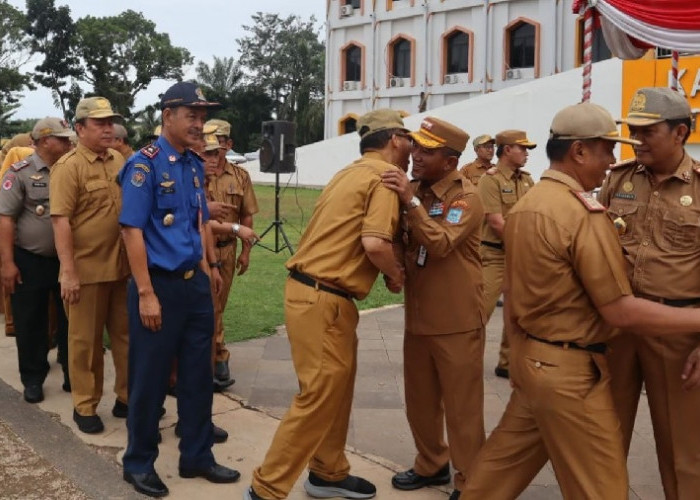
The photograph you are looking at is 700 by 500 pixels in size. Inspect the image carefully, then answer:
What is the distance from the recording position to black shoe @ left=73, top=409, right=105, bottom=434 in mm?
4969

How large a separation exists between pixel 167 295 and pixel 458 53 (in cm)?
3110

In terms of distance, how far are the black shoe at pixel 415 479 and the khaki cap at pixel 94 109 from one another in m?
2.75

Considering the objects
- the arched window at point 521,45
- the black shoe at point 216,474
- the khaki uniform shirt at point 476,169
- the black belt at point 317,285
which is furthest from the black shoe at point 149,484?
the arched window at point 521,45

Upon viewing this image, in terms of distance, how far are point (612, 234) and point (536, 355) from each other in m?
0.53

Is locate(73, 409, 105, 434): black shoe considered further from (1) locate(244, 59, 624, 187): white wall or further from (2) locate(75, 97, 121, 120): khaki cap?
(1) locate(244, 59, 624, 187): white wall

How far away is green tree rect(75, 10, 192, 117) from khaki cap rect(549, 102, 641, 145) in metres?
52.8

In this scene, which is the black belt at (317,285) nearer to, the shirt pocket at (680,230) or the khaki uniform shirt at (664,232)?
the khaki uniform shirt at (664,232)

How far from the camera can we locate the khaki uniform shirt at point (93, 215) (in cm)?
490

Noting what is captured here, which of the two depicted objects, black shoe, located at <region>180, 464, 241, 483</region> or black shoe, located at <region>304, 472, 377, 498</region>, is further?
black shoe, located at <region>180, 464, 241, 483</region>

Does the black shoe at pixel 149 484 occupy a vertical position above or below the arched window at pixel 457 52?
below

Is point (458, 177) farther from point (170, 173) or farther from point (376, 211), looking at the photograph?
point (170, 173)

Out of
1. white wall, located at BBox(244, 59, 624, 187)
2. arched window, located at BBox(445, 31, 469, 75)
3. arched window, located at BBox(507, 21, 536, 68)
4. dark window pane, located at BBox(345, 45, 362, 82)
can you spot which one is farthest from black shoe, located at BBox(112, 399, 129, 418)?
dark window pane, located at BBox(345, 45, 362, 82)

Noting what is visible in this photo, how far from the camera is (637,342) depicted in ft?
11.5

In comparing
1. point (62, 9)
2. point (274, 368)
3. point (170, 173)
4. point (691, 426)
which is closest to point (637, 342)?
point (691, 426)
